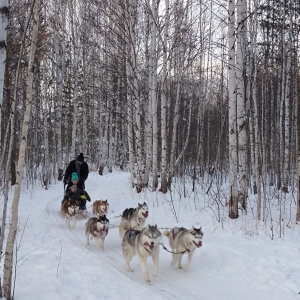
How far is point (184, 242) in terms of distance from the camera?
246 inches

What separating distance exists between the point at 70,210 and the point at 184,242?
13.2ft

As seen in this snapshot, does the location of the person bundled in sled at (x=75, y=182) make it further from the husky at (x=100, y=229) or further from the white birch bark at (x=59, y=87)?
the white birch bark at (x=59, y=87)

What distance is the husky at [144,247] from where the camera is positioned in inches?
225

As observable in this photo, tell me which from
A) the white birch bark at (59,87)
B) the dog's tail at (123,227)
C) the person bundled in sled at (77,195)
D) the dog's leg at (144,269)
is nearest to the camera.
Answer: the dog's leg at (144,269)

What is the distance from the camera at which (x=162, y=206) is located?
11062mm

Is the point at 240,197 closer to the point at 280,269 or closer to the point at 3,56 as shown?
the point at 280,269

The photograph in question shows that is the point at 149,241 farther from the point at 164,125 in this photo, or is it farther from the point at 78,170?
the point at 164,125

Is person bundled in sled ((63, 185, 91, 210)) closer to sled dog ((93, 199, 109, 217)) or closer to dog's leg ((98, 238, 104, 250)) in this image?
sled dog ((93, 199, 109, 217))

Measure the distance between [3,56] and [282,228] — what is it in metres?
6.32

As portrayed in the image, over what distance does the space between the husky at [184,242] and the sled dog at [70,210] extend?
3.55m

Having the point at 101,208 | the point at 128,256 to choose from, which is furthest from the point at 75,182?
the point at 128,256

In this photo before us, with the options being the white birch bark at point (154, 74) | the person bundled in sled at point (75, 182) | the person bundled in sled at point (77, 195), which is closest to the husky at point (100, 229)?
the person bundled in sled at point (77, 195)

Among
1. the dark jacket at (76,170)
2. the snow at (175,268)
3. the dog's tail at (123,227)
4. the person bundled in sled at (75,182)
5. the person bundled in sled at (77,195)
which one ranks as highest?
the dark jacket at (76,170)

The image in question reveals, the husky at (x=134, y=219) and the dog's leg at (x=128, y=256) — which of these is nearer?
the dog's leg at (x=128, y=256)
